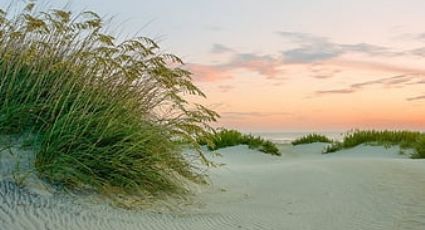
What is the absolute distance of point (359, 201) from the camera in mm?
7270

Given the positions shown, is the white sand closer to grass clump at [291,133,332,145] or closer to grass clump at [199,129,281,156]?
grass clump at [199,129,281,156]

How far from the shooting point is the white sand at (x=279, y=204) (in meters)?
5.34

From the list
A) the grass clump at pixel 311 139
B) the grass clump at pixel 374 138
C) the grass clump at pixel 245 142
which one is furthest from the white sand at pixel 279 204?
the grass clump at pixel 311 139

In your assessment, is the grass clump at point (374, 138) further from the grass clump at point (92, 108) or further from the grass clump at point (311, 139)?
the grass clump at point (92, 108)

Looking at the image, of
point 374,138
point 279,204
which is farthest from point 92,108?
point 374,138

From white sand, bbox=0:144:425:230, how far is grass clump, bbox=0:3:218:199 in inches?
16.6

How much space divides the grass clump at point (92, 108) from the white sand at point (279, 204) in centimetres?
42

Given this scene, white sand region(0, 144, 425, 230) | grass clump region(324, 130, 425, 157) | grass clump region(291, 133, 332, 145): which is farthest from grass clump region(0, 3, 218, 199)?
grass clump region(291, 133, 332, 145)

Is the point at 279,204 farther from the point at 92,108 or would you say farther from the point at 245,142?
the point at 245,142

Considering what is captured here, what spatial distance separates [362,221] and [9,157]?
3643 mm

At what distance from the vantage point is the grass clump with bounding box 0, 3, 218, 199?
5915 mm

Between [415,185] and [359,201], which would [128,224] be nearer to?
[359,201]

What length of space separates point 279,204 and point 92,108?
7.93 ft

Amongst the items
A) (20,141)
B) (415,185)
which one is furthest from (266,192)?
(20,141)
